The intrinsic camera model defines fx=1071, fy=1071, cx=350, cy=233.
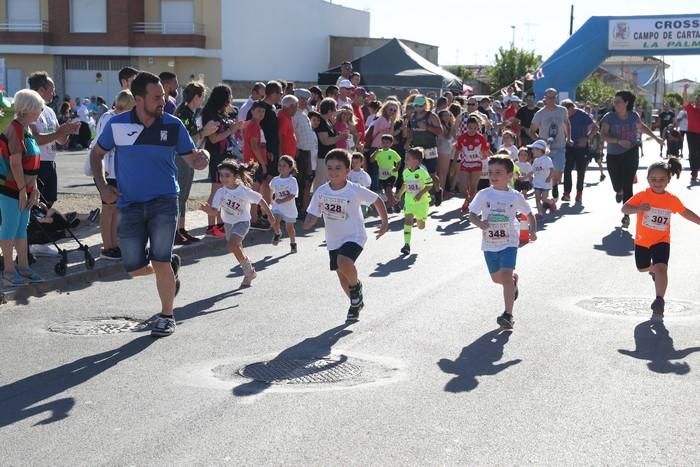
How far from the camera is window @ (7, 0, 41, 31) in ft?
171

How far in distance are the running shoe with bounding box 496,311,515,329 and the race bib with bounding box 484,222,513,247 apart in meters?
0.68

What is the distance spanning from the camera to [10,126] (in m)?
9.48

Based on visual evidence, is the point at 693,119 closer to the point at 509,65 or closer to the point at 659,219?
the point at 659,219

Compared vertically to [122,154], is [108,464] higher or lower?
lower

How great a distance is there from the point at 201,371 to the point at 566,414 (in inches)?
94.2

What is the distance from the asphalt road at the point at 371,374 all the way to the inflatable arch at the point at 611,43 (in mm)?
22163

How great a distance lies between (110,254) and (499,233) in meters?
4.62

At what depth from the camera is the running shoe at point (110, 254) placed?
11414mm

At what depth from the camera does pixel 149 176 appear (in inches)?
318

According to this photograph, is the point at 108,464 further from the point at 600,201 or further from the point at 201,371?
the point at 600,201

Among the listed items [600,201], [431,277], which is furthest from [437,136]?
[431,277]

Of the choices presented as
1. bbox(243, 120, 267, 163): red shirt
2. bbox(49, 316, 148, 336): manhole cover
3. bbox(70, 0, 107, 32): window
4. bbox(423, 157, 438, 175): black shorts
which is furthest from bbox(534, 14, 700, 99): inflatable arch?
bbox(70, 0, 107, 32): window

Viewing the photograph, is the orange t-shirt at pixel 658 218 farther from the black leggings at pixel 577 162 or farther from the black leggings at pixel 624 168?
the black leggings at pixel 577 162

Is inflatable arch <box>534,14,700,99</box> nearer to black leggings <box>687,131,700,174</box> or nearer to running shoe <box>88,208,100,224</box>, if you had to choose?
black leggings <box>687,131,700,174</box>
